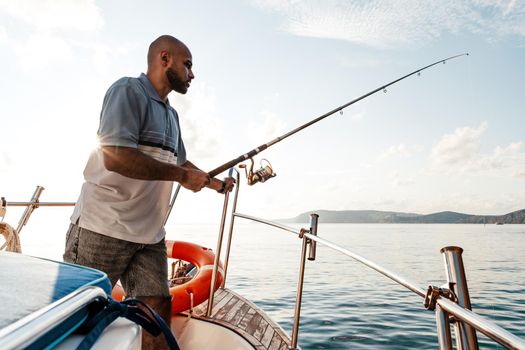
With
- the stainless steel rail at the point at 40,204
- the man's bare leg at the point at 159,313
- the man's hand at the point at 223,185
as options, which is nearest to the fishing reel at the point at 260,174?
the man's hand at the point at 223,185

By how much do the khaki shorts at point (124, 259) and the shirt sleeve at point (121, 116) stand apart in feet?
1.46

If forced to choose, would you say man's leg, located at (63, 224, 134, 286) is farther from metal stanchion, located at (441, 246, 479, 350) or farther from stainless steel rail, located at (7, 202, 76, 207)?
stainless steel rail, located at (7, 202, 76, 207)

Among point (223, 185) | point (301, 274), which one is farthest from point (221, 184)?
point (301, 274)

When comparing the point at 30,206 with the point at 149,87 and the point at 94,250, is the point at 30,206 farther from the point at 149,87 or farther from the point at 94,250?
the point at 149,87

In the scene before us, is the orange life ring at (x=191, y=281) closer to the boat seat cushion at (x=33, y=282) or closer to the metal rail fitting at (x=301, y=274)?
the metal rail fitting at (x=301, y=274)

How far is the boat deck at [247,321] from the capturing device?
221 cm

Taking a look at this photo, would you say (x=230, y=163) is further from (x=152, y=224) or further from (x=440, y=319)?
(x=440, y=319)

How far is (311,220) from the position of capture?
6.56 feet

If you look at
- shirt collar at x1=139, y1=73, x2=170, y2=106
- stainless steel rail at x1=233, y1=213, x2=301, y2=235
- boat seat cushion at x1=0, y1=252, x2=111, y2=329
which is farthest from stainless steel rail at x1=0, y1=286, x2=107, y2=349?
stainless steel rail at x1=233, y1=213, x2=301, y2=235

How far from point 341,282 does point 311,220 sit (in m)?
9.38

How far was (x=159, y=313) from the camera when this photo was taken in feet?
5.82

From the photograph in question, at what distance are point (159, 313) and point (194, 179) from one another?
2.21 feet

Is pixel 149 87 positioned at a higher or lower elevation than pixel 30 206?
higher

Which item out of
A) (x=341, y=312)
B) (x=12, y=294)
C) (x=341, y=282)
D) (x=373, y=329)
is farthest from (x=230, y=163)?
(x=341, y=282)
